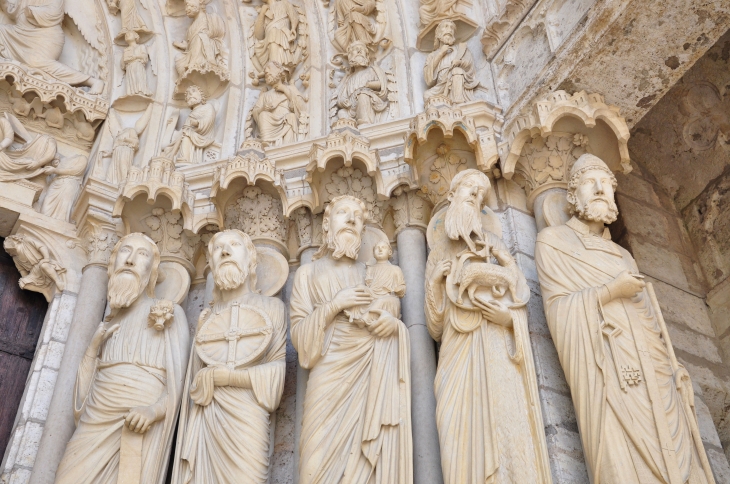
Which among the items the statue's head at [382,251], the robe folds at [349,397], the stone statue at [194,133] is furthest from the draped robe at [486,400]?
the stone statue at [194,133]

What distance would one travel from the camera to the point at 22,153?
16.3 ft

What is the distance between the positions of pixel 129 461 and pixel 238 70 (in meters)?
2.70

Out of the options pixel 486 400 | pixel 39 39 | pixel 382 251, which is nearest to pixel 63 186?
pixel 39 39

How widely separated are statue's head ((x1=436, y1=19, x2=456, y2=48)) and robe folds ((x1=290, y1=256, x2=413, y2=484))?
5.66 ft

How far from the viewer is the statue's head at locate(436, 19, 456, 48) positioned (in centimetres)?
480

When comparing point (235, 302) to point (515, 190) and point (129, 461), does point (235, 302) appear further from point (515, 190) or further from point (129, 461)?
point (515, 190)

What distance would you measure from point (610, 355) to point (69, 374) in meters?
2.69

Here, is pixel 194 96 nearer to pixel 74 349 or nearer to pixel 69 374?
pixel 74 349

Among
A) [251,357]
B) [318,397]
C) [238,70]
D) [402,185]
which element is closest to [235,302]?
[251,357]

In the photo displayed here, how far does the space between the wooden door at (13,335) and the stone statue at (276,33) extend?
79.1 inches

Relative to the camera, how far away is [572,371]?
10.8ft

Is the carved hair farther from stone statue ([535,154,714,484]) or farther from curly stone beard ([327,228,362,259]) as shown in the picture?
stone statue ([535,154,714,484])

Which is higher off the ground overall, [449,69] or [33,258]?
[449,69]

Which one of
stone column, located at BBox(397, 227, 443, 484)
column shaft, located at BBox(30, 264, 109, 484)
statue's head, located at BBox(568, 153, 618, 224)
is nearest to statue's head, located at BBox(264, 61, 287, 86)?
stone column, located at BBox(397, 227, 443, 484)
